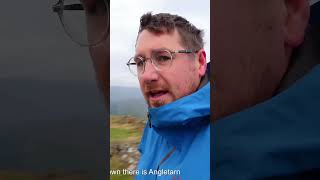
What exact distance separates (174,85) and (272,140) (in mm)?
572

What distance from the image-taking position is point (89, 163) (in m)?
1.90

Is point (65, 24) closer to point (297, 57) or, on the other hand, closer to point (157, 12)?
point (157, 12)

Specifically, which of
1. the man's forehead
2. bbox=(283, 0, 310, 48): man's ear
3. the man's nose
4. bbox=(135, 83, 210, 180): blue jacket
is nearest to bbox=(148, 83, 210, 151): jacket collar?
bbox=(135, 83, 210, 180): blue jacket

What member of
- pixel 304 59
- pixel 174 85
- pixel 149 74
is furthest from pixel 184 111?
pixel 304 59

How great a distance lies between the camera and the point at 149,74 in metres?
1.92

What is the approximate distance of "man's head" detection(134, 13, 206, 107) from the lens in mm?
1913

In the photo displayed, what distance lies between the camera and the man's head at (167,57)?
1913 millimetres

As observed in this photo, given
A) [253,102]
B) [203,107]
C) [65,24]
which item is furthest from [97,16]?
[253,102]

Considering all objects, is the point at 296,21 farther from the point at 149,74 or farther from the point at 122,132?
the point at 122,132

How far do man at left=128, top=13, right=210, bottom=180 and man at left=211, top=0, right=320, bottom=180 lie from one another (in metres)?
0.08

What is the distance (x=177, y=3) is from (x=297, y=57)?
2.32 ft

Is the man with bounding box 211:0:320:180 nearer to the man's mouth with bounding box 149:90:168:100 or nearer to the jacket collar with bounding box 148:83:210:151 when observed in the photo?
the jacket collar with bounding box 148:83:210:151

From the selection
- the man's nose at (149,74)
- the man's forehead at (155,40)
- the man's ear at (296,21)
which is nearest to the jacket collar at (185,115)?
the man's nose at (149,74)

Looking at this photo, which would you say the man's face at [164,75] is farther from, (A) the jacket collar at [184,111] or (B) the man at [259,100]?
(B) the man at [259,100]
